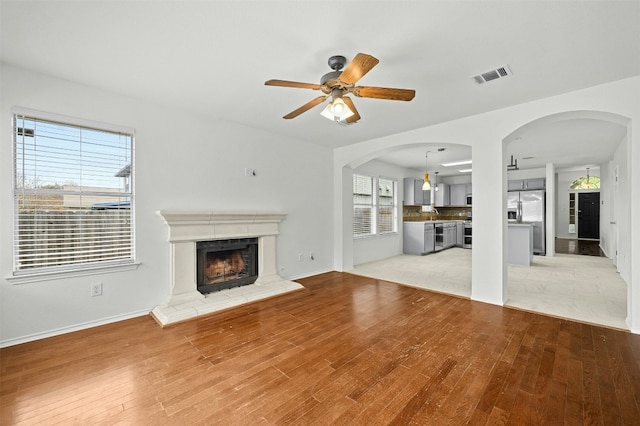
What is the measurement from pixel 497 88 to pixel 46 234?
16.5ft

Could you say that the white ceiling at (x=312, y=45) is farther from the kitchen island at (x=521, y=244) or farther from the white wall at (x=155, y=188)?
the kitchen island at (x=521, y=244)

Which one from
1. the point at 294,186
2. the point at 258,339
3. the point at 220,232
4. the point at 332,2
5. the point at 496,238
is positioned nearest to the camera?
the point at 332,2

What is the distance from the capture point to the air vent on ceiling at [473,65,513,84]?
259 centimetres

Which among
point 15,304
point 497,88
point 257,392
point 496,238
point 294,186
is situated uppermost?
point 497,88

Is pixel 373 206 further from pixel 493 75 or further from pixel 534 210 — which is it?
pixel 534 210

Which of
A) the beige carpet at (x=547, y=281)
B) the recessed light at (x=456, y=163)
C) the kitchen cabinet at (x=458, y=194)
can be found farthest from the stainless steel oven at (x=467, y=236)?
the recessed light at (x=456, y=163)

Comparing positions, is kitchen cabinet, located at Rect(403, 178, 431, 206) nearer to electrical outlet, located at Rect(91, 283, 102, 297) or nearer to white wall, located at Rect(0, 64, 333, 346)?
white wall, located at Rect(0, 64, 333, 346)

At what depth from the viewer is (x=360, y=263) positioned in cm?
648

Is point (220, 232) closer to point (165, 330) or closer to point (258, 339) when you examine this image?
point (165, 330)

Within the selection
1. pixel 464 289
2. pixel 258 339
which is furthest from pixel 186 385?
pixel 464 289

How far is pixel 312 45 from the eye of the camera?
221 centimetres

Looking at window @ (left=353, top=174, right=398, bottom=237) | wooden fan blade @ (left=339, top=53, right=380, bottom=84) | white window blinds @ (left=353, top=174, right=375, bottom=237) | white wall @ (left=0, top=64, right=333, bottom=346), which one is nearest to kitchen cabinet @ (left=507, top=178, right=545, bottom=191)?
window @ (left=353, top=174, right=398, bottom=237)

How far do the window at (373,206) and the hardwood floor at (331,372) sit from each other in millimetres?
3615

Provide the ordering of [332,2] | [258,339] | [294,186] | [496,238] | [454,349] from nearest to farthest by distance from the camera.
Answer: [332,2], [454,349], [258,339], [496,238], [294,186]
